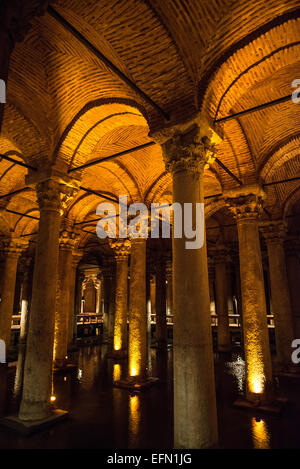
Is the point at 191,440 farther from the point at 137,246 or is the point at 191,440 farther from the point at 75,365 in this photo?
the point at 75,365

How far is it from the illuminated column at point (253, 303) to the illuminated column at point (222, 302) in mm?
7951

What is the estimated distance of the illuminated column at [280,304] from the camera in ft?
32.1

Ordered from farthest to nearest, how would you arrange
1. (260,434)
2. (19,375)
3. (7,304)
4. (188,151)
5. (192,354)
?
1. (7,304)
2. (19,375)
3. (260,434)
4. (188,151)
5. (192,354)

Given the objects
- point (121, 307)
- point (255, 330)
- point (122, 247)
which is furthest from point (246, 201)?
point (121, 307)

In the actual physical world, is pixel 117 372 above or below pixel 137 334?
below

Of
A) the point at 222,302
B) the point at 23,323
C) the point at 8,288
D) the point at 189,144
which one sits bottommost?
the point at 23,323

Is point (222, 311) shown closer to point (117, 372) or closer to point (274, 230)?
point (274, 230)

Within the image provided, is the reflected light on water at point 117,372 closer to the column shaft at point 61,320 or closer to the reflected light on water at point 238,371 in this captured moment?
the column shaft at point 61,320

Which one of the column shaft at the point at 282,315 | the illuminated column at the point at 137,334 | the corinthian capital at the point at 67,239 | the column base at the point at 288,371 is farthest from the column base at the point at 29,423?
the column shaft at the point at 282,315

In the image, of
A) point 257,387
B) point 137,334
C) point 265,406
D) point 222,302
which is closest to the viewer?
point 265,406

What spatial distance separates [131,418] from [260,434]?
7.66 ft

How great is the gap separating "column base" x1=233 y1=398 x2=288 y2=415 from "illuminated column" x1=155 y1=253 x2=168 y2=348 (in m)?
9.64

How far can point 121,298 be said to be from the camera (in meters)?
11.4
